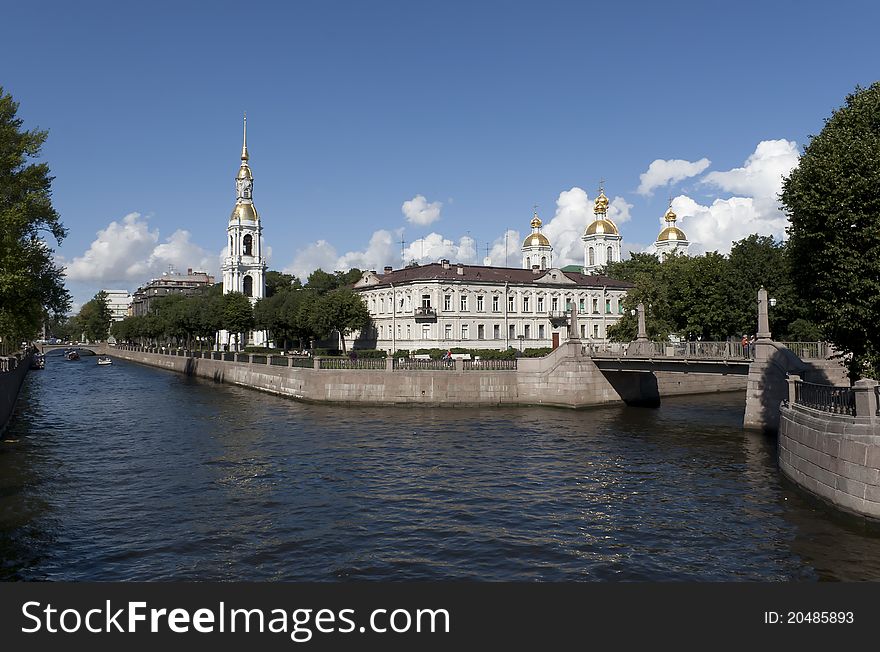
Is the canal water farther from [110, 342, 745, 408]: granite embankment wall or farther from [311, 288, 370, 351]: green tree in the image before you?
[311, 288, 370, 351]: green tree

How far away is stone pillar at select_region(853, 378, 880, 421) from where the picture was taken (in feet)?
63.6

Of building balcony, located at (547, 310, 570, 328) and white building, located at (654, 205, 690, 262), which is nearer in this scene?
building balcony, located at (547, 310, 570, 328)

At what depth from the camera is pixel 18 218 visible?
32.7 metres

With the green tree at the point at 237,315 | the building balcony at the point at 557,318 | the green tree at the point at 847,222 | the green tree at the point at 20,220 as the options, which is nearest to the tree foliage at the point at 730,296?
the building balcony at the point at 557,318

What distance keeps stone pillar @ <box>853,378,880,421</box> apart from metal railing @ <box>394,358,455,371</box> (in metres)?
33.9

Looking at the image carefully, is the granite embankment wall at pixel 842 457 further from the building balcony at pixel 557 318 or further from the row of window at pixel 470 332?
the building balcony at pixel 557 318

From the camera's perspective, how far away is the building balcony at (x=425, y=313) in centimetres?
8394

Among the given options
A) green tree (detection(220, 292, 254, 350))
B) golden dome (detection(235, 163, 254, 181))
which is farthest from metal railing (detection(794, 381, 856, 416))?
golden dome (detection(235, 163, 254, 181))

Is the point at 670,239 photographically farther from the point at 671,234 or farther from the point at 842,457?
the point at 842,457

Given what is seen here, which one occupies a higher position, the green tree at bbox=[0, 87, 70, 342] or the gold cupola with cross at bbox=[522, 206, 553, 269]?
the gold cupola with cross at bbox=[522, 206, 553, 269]

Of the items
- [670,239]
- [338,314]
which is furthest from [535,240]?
[338,314]

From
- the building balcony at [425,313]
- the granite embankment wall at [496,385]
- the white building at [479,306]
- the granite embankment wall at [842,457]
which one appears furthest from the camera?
the white building at [479,306]

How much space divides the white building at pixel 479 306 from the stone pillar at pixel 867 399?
210ft

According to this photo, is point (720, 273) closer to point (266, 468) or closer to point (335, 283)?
point (266, 468)
